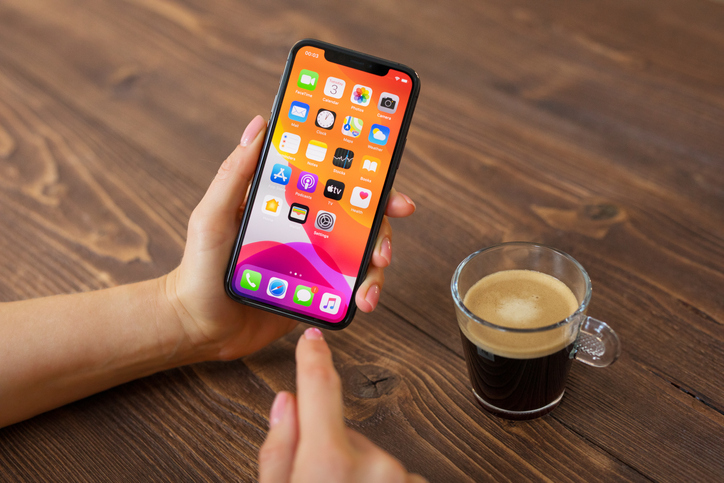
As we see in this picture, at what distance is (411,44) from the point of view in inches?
46.6

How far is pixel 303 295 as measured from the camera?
70 cm

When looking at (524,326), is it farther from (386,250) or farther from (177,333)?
(177,333)

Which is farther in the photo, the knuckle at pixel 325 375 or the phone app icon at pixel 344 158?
the phone app icon at pixel 344 158

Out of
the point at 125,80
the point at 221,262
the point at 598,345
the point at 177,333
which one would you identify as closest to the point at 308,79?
the point at 221,262

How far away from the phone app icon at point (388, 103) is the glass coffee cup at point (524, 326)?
21cm

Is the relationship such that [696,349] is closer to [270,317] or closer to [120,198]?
[270,317]

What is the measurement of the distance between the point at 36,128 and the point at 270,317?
2.14ft

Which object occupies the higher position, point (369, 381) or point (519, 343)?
point (519, 343)

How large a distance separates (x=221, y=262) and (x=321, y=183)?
0.16m

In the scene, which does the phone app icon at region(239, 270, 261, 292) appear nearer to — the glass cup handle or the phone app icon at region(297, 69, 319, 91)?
the phone app icon at region(297, 69, 319, 91)

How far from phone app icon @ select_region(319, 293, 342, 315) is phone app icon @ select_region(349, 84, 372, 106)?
0.24 metres

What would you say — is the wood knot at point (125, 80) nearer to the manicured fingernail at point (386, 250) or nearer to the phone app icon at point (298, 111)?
the phone app icon at point (298, 111)

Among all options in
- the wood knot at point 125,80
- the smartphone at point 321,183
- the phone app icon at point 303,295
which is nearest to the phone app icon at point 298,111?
the smartphone at point 321,183

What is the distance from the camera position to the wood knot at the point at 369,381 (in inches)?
27.3
